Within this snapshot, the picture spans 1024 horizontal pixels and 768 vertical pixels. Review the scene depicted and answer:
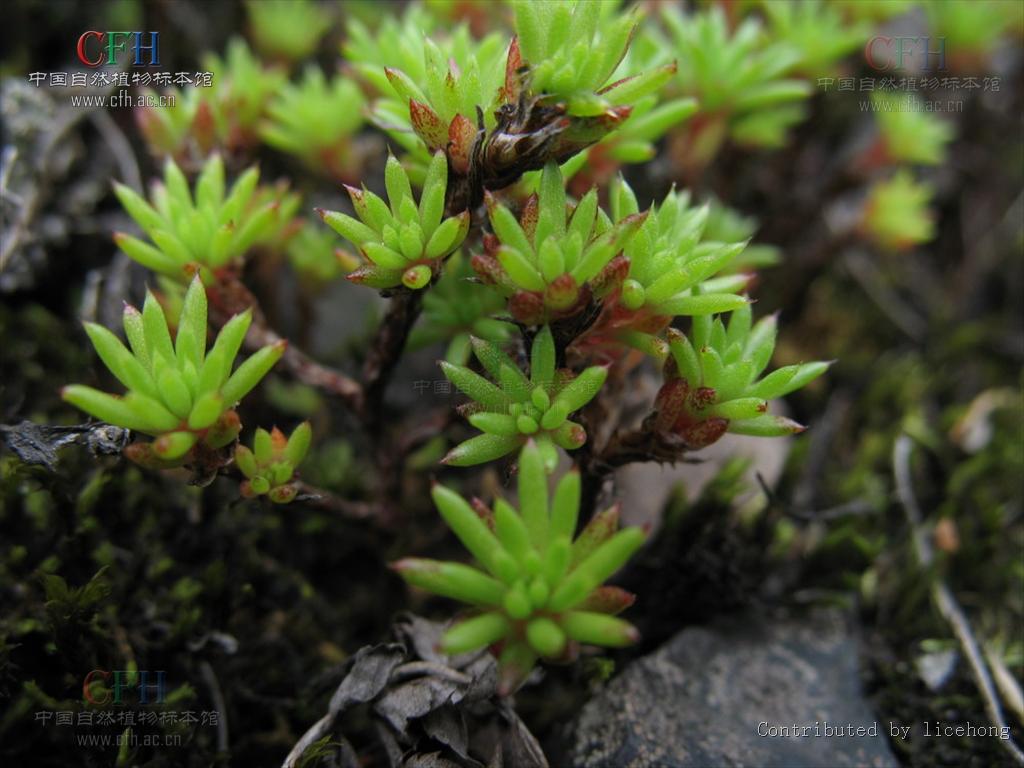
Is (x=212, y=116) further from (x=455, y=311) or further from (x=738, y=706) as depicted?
(x=738, y=706)

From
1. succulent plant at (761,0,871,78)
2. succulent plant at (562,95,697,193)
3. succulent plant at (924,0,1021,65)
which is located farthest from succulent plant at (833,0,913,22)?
succulent plant at (562,95,697,193)

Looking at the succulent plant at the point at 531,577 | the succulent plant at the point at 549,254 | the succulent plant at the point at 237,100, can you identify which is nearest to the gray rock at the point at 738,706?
the succulent plant at the point at 531,577

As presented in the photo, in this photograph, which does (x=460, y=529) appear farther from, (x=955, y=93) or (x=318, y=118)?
(x=955, y=93)

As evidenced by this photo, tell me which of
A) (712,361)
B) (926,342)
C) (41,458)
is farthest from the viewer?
(926,342)

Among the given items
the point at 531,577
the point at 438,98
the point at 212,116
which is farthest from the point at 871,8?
the point at 531,577

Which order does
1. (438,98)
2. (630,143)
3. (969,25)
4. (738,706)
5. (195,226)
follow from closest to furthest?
(438,98), (195,226), (738,706), (630,143), (969,25)

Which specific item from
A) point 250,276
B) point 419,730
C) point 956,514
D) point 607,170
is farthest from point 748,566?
point 250,276

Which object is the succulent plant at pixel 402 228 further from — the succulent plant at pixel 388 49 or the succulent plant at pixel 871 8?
the succulent plant at pixel 871 8

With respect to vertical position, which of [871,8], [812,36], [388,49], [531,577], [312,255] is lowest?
[531,577]
